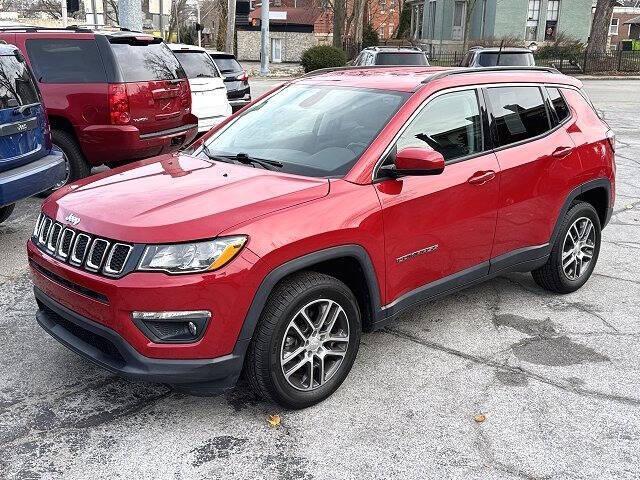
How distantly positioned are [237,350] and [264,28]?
31.7 m

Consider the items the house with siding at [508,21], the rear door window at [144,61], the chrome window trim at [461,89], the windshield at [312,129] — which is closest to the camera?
the chrome window trim at [461,89]

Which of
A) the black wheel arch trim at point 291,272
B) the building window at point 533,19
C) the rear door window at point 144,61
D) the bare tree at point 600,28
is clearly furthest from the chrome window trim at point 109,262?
the building window at point 533,19

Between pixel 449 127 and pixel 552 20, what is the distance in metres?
42.4

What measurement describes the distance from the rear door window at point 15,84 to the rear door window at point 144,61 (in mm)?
1742

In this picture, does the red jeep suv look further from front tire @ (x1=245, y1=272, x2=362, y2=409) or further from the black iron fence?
the black iron fence

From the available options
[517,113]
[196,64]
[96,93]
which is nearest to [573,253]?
[517,113]

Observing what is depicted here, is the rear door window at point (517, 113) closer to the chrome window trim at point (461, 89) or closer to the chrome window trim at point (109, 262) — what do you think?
the chrome window trim at point (461, 89)

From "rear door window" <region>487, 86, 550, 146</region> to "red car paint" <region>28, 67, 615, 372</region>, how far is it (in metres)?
0.09

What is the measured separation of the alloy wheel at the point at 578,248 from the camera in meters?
5.25

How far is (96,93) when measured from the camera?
7625mm

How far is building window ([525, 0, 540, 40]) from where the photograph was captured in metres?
41.4

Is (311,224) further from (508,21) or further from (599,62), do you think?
(508,21)

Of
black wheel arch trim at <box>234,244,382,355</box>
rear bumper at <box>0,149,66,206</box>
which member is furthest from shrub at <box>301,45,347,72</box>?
black wheel arch trim at <box>234,244,382,355</box>

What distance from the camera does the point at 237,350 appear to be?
3270mm
